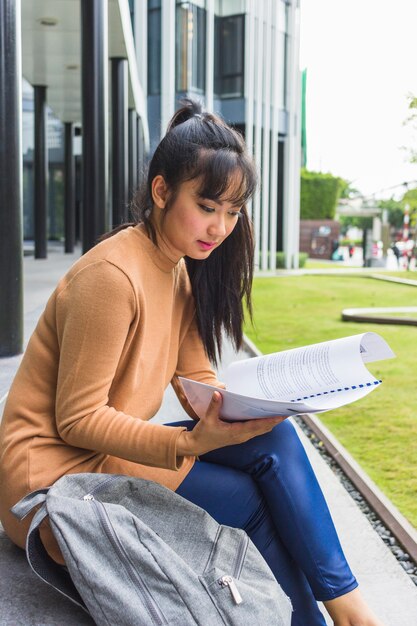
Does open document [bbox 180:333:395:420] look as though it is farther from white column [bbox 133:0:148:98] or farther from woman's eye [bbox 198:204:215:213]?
white column [bbox 133:0:148:98]

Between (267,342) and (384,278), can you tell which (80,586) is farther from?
(384,278)

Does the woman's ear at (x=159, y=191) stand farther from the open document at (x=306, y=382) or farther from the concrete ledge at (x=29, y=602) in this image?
the concrete ledge at (x=29, y=602)

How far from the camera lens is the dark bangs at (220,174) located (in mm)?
2113

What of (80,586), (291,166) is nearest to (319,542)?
(80,586)

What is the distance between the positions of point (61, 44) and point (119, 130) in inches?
88.2

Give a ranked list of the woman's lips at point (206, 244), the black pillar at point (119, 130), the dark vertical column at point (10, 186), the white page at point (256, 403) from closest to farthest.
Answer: the white page at point (256, 403) < the woman's lips at point (206, 244) < the dark vertical column at point (10, 186) < the black pillar at point (119, 130)

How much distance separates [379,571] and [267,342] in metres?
6.42

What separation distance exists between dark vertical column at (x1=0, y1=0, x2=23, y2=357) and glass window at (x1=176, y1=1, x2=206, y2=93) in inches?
780

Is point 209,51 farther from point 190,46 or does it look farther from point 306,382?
point 306,382

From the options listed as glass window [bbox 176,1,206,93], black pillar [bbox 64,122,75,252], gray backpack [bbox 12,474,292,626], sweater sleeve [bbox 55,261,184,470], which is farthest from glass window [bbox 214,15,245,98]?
gray backpack [bbox 12,474,292,626]

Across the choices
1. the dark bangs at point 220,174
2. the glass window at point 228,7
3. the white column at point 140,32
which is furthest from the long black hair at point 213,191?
the glass window at point 228,7

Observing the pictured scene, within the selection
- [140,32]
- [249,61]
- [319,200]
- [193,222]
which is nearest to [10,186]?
[193,222]

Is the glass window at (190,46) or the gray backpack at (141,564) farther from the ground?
the glass window at (190,46)

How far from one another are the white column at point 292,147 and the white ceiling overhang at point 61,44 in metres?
9.59
